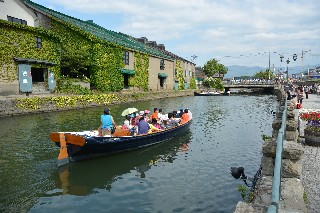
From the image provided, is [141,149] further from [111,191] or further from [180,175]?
[111,191]

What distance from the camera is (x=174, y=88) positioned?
64375 mm

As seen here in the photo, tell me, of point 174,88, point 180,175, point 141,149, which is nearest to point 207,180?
point 180,175

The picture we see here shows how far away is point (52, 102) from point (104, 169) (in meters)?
18.9

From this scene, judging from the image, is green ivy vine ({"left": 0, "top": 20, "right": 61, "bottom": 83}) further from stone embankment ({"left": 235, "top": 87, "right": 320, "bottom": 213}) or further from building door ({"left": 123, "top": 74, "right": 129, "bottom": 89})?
stone embankment ({"left": 235, "top": 87, "right": 320, "bottom": 213})

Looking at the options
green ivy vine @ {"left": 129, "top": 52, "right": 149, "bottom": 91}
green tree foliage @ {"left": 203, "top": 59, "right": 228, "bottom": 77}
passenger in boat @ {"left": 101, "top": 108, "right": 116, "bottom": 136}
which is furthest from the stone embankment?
green tree foliage @ {"left": 203, "top": 59, "right": 228, "bottom": 77}

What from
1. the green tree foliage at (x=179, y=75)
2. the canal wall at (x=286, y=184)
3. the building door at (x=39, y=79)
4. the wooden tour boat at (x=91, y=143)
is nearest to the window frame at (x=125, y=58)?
the building door at (x=39, y=79)

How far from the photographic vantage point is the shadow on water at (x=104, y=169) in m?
10.8

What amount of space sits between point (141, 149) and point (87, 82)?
23.6 m

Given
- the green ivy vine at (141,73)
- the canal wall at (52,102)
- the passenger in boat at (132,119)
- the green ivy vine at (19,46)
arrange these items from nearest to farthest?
the passenger in boat at (132,119), the canal wall at (52,102), the green ivy vine at (19,46), the green ivy vine at (141,73)

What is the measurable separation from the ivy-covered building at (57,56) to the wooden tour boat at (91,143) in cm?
1892

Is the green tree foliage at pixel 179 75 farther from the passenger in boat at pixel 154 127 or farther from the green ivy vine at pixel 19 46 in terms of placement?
the passenger in boat at pixel 154 127

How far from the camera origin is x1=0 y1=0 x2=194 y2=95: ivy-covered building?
29.5m

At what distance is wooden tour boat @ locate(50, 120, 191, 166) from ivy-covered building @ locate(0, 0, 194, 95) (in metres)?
18.9

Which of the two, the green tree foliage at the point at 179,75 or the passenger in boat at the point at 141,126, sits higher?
the green tree foliage at the point at 179,75
